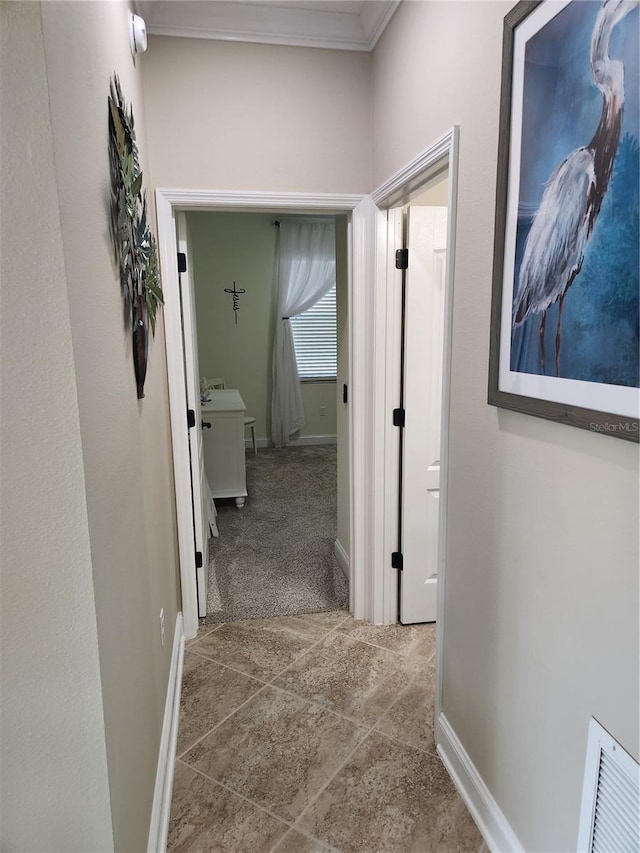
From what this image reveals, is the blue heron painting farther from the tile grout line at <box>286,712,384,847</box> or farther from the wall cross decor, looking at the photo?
the wall cross decor

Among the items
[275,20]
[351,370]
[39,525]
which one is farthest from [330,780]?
[275,20]

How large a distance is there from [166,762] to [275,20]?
2768 millimetres

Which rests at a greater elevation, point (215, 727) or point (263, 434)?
point (263, 434)

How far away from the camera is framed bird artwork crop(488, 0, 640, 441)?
2.95 ft

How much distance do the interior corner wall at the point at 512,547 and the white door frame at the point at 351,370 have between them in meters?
0.53

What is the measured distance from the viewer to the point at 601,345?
3.19 feet

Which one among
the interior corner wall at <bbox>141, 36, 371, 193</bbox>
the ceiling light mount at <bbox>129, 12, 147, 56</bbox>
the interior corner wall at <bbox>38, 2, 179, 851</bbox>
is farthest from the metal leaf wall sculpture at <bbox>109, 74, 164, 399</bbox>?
the interior corner wall at <bbox>141, 36, 371, 193</bbox>

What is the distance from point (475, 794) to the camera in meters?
1.57

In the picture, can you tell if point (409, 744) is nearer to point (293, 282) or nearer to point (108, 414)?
point (108, 414)

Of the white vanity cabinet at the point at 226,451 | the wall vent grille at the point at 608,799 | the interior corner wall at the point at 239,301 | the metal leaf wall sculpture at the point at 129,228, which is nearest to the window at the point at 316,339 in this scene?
the interior corner wall at the point at 239,301

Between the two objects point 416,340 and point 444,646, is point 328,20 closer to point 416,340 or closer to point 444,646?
point 416,340

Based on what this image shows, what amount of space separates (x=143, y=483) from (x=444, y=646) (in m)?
1.15

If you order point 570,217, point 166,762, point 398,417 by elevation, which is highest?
point 570,217

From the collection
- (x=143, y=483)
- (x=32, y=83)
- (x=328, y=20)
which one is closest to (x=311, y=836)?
(x=143, y=483)
